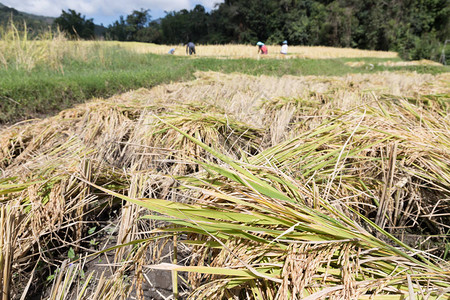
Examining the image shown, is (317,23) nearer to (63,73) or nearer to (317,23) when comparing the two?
(317,23)

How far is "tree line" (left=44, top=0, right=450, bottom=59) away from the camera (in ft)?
116

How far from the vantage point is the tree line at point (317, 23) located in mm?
35406

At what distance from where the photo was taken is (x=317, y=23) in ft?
133

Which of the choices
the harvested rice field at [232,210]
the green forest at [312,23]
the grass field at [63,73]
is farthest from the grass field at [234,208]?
the green forest at [312,23]

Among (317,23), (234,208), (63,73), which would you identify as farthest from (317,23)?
(234,208)

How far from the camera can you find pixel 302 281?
0.68m

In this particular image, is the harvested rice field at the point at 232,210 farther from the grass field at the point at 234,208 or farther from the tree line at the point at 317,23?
the tree line at the point at 317,23

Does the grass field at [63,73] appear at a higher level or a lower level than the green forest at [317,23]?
lower

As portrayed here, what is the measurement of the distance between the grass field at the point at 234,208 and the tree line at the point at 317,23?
1465 inches

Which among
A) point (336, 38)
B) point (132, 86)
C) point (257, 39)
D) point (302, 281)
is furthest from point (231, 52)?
point (336, 38)

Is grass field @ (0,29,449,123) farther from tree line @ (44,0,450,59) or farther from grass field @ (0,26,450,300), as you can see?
tree line @ (44,0,450,59)

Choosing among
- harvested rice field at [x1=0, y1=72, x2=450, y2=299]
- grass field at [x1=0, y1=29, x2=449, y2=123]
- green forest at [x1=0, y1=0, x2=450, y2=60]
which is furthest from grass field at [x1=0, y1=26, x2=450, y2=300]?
green forest at [x1=0, y1=0, x2=450, y2=60]

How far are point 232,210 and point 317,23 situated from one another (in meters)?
48.1

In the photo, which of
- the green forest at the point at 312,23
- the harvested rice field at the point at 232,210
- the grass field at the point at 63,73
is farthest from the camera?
the green forest at the point at 312,23
